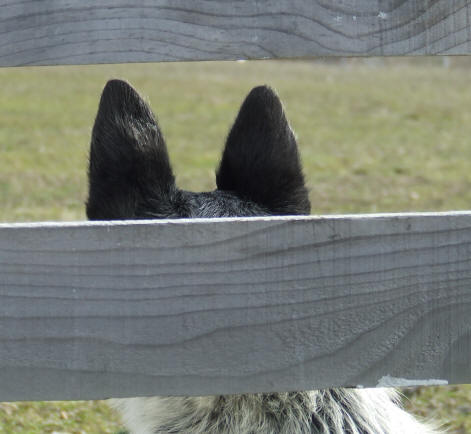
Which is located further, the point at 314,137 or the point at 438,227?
the point at 314,137

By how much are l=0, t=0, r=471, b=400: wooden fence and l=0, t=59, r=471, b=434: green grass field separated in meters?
1.77

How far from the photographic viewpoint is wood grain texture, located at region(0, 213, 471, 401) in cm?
192

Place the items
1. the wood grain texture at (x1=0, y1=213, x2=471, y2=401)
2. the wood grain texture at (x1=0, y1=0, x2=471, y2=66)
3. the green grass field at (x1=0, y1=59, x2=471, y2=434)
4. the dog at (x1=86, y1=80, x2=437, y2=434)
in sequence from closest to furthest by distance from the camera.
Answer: the wood grain texture at (x1=0, y1=213, x2=471, y2=401) < the wood grain texture at (x1=0, y1=0, x2=471, y2=66) < the dog at (x1=86, y1=80, x2=437, y2=434) < the green grass field at (x1=0, y1=59, x2=471, y2=434)

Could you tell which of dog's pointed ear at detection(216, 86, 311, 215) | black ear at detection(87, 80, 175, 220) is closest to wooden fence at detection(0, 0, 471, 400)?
black ear at detection(87, 80, 175, 220)

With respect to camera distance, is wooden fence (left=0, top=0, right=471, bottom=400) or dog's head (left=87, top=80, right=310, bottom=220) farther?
dog's head (left=87, top=80, right=310, bottom=220)

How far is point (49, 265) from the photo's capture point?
1.91 metres

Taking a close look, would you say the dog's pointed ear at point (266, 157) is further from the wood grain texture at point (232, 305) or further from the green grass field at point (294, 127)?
the green grass field at point (294, 127)

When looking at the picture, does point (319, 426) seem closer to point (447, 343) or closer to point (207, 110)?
point (447, 343)

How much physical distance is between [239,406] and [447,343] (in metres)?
0.66

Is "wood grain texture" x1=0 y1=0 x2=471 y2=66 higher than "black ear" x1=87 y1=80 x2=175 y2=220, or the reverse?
"wood grain texture" x1=0 y1=0 x2=471 y2=66

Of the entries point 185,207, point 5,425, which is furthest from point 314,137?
point 185,207

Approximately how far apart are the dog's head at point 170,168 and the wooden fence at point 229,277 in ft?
0.97

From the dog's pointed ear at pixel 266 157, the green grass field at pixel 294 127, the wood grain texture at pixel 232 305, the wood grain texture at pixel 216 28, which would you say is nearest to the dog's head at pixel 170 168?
the dog's pointed ear at pixel 266 157

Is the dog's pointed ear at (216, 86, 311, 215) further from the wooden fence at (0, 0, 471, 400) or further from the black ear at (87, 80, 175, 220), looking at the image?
the wooden fence at (0, 0, 471, 400)
